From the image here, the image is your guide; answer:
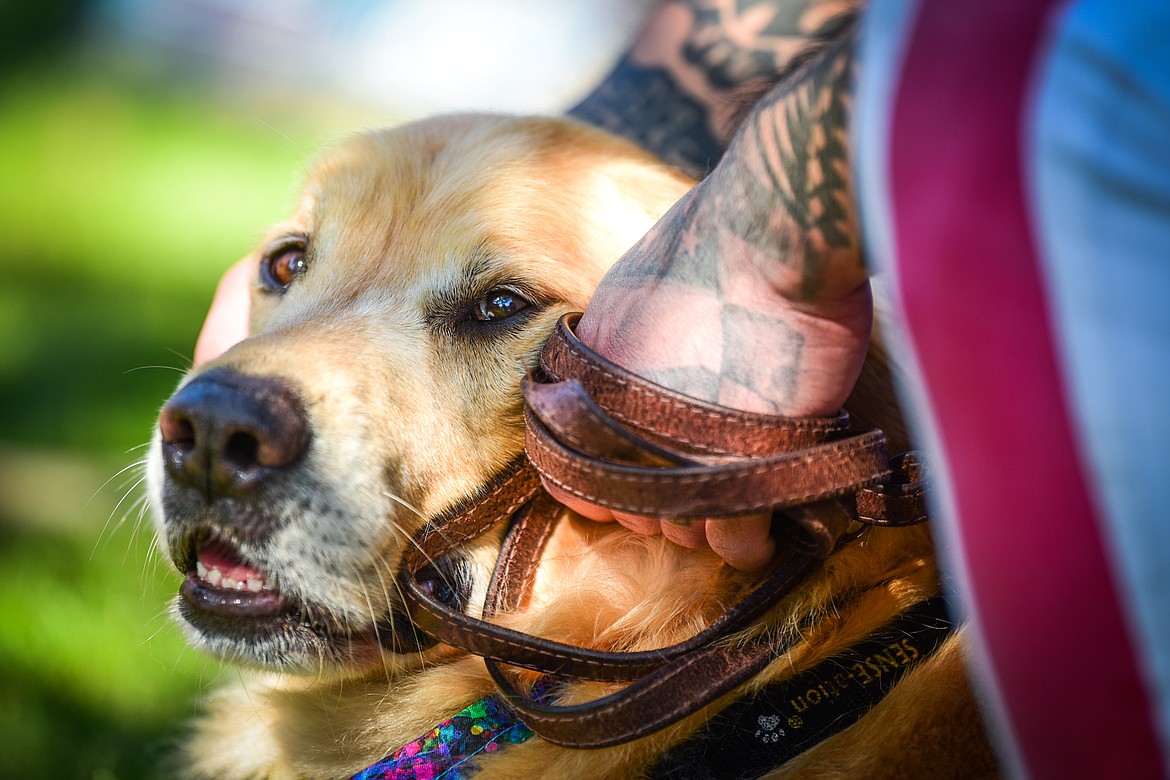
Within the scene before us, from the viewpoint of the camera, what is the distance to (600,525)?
189 cm

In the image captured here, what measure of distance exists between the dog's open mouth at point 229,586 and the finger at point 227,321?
101 centimetres

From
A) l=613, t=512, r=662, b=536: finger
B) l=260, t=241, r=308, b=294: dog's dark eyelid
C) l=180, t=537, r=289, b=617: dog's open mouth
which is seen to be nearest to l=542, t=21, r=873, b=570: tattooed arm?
l=613, t=512, r=662, b=536: finger

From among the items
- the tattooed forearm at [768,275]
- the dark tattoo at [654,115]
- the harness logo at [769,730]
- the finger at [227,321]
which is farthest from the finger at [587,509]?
the dark tattoo at [654,115]

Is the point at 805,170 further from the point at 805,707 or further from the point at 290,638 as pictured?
the point at 290,638

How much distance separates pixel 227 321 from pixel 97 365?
9.96 feet

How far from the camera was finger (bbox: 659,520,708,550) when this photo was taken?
1.57 metres

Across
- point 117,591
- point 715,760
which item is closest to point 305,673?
point 715,760

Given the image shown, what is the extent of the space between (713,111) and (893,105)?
2300 millimetres

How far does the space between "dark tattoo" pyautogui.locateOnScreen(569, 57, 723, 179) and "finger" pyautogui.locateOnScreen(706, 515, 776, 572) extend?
5.39 ft

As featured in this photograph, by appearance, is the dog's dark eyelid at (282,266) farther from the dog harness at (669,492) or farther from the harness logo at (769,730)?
the harness logo at (769,730)

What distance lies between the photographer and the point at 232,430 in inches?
64.2

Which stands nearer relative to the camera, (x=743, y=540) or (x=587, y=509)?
(x=743, y=540)

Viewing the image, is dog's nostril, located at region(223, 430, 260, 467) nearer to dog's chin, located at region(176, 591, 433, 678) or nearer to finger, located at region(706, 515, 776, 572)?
dog's chin, located at region(176, 591, 433, 678)

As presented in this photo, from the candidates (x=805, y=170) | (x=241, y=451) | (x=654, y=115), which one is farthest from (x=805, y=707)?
(x=654, y=115)
